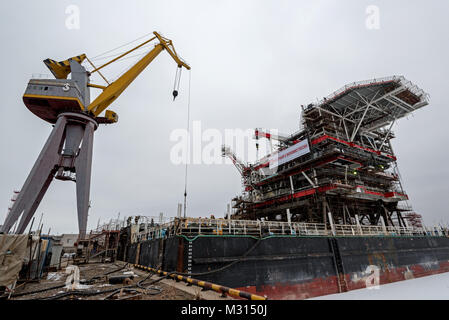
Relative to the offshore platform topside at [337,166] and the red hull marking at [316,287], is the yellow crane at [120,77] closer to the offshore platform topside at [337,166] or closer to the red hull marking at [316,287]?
the offshore platform topside at [337,166]

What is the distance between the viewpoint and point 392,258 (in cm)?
2347

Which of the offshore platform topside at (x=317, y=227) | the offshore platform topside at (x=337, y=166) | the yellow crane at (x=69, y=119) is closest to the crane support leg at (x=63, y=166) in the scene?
the yellow crane at (x=69, y=119)

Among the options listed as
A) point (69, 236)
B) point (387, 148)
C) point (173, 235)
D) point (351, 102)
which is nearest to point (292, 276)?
point (173, 235)

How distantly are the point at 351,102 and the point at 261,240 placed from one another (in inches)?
1351

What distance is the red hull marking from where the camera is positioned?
1427 cm

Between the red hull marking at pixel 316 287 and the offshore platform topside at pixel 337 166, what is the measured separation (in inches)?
354

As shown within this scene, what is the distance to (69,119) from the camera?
2991 centimetres

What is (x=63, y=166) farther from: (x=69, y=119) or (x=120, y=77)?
(x=120, y=77)

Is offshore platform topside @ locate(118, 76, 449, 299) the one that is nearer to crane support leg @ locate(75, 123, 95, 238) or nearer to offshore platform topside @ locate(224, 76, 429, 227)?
offshore platform topside @ locate(224, 76, 429, 227)

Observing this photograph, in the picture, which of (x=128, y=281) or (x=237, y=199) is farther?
(x=237, y=199)

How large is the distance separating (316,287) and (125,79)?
3466cm

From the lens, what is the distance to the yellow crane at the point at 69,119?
26359 mm

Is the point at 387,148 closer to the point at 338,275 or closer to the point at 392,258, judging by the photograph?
the point at 392,258

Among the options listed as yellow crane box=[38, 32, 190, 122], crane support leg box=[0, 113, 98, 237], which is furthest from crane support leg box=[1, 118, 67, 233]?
yellow crane box=[38, 32, 190, 122]
